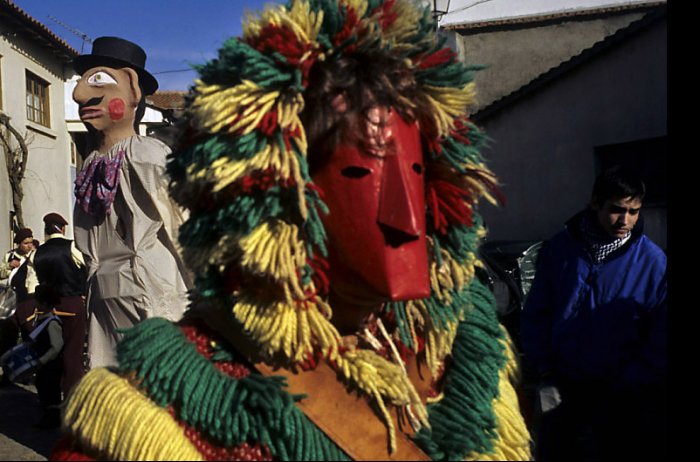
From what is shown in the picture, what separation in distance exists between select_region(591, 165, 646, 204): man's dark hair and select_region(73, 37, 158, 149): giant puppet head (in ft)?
7.16

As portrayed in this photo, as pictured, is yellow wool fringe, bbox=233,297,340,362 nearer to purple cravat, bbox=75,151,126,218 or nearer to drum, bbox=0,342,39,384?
purple cravat, bbox=75,151,126,218

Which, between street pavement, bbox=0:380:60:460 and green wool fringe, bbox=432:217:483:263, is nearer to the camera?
green wool fringe, bbox=432:217:483:263

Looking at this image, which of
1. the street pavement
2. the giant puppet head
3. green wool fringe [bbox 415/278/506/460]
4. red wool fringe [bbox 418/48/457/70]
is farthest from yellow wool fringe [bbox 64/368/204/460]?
the street pavement

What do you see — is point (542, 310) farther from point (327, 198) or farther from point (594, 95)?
point (594, 95)

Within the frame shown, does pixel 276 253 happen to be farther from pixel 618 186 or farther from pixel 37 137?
pixel 37 137

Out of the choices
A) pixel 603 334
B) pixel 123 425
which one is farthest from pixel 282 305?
pixel 603 334

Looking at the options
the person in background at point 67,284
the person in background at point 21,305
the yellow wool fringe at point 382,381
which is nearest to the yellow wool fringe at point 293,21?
the yellow wool fringe at point 382,381

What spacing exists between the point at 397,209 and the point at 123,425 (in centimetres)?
65

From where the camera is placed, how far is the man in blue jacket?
3.20 meters

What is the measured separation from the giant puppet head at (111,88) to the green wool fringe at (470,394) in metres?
2.31

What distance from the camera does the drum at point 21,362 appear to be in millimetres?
5496

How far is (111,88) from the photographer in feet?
11.6

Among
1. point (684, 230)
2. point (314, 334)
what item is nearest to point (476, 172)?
point (314, 334)

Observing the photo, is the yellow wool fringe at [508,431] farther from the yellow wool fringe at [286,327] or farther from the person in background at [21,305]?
the person in background at [21,305]
